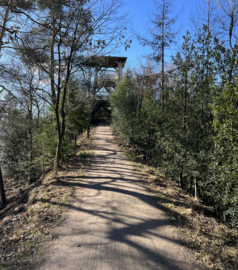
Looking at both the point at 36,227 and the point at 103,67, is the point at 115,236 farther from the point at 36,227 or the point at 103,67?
the point at 103,67

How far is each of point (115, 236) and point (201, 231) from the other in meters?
2.06

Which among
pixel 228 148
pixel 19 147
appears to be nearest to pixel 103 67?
pixel 19 147

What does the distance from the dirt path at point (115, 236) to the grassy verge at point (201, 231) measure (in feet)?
0.89

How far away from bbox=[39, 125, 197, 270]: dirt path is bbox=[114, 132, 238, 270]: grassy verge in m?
0.27

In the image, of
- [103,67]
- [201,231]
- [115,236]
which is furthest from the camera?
[103,67]

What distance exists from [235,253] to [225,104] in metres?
3.15

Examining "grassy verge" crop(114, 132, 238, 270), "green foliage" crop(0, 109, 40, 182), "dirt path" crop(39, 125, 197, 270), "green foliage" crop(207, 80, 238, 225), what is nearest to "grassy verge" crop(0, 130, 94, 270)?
"dirt path" crop(39, 125, 197, 270)

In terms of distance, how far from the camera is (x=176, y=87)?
272 inches

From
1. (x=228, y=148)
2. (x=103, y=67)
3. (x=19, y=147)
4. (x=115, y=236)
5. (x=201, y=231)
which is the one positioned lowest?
(x=201, y=231)

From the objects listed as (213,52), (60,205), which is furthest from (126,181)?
(213,52)

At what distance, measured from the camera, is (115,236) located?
3.96 metres

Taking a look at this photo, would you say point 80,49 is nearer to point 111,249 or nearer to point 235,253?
point 111,249

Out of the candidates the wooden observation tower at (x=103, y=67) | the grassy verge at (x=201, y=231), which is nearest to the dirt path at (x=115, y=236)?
the grassy verge at (x=201, y=231)

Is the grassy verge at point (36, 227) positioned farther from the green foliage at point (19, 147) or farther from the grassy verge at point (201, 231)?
the green foliage at point (19, 147)
